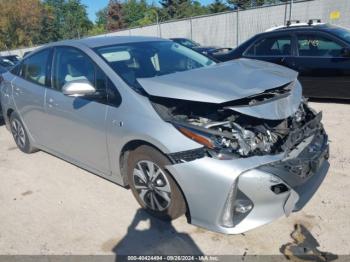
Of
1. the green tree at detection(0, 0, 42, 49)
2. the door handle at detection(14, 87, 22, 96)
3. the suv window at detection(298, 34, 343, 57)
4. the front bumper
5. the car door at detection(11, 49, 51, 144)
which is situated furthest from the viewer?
the green tree at detection(0, 0, 42, 49)

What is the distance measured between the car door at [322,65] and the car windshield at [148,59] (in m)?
3.25

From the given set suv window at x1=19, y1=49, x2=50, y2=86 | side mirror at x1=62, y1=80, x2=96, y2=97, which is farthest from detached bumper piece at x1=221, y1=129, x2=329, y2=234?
suv window at x1=19, y1=49, x2=50, y2=86

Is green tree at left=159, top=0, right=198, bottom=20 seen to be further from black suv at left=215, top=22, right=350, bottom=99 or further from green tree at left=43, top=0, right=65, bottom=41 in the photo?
black suv at left=215, top=22, right=350, bottom=99

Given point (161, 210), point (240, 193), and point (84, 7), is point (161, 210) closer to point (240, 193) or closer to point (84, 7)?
point (240, 193)

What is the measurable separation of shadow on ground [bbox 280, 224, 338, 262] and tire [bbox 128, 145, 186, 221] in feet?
2.98

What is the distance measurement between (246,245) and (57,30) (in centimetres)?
8120

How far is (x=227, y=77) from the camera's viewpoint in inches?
129

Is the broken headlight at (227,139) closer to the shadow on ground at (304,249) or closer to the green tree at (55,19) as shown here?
the shadow on ground at (304,249)

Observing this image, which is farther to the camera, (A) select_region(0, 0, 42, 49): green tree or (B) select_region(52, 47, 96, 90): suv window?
(A) select_region(0, 0, 42, 49): green tree

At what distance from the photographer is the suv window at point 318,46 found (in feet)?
21.6

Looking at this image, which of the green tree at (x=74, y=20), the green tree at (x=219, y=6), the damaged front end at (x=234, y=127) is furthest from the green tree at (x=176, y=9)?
the damaged front end at (x=234, y=127)

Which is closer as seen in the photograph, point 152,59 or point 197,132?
point 197,132

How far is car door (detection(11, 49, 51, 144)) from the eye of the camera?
4.46m

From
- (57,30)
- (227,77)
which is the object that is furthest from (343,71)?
(57,30)
